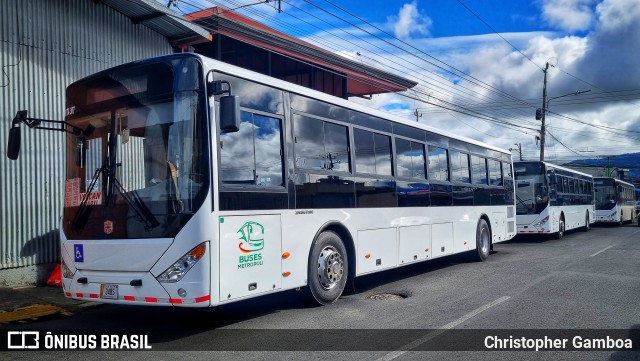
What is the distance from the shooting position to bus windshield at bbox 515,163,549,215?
67.4 ft

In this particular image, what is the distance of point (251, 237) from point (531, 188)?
16.5 meters

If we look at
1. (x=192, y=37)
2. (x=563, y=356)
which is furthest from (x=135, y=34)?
(x=563, y=356)

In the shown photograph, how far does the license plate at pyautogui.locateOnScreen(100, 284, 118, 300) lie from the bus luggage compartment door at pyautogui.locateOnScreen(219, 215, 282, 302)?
1.28 meters

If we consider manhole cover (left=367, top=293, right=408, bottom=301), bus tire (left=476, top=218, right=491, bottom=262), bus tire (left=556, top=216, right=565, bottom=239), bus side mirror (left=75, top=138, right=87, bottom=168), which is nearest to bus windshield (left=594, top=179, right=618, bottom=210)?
bus tire (left=556, top=216, right=565, bottom=239)

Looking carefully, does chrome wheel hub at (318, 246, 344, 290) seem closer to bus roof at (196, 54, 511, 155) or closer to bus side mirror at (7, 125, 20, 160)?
bus roof at (196, 54, 511, 155)

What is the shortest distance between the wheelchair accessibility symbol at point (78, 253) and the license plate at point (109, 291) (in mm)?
539

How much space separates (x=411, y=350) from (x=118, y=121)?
4.36 m

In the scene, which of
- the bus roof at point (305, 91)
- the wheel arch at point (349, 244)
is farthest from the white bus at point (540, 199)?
the wheel arch at point (349, 244)

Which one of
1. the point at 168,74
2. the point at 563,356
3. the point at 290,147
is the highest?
the point at 168,74

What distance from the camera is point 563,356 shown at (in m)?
5.62

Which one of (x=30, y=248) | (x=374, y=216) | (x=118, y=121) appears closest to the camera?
(x=118, y=121)

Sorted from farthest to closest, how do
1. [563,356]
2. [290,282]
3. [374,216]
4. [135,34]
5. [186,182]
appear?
[135,34] < [374,216] < [290,282] < [186,182] < [563,356]

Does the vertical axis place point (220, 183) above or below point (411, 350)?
above

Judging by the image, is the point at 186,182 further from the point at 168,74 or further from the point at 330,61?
the point at 330,61
